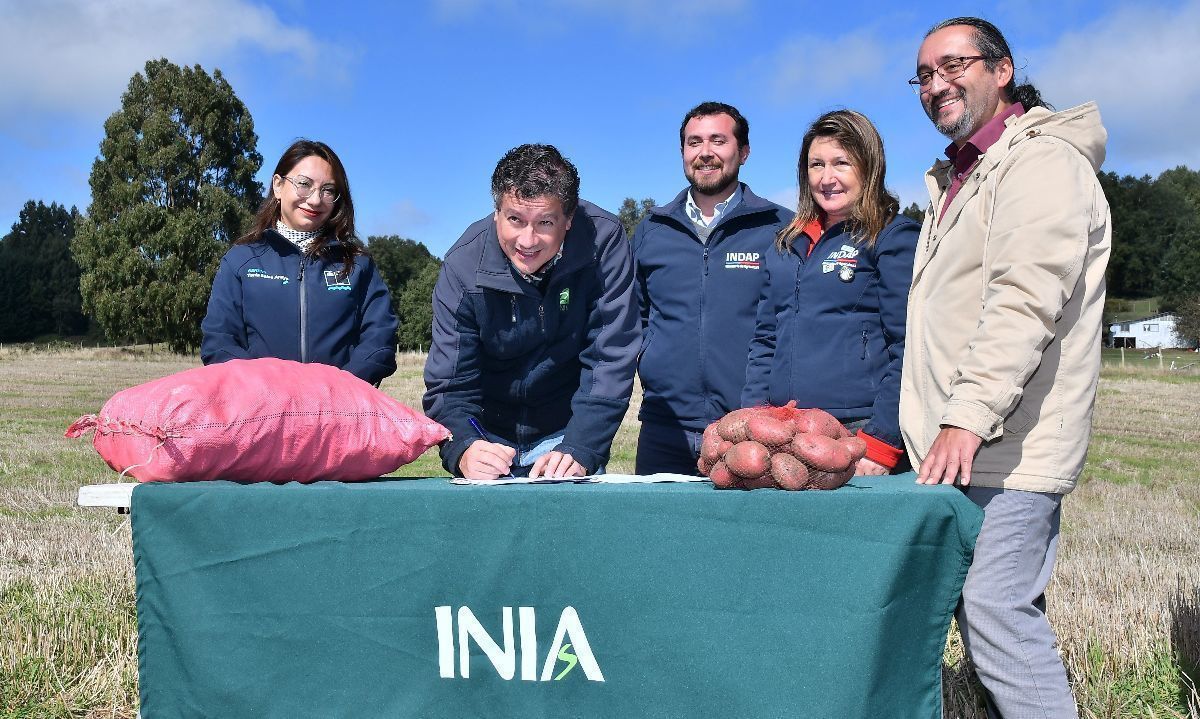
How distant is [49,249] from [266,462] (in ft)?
302

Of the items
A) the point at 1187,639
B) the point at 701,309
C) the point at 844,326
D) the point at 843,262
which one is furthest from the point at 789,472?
the point at 1187,639

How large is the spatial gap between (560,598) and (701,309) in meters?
2.10

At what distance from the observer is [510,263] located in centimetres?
353

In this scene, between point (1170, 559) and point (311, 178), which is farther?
point (1170, 559)

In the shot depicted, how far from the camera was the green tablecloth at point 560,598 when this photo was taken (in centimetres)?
245

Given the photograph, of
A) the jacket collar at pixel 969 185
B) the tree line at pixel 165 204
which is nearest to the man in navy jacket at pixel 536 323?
the jacket collar at pixel 969 185

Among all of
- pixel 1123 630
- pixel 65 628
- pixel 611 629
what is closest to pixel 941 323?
pixel 611 629

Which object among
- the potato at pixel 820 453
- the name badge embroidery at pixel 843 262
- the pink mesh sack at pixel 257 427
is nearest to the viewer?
the potato at pixel 820 453

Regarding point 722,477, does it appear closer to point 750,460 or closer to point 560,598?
point 750,460

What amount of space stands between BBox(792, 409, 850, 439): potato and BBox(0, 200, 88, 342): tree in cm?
8130

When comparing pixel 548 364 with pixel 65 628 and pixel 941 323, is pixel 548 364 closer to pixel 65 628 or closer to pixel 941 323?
pixel 941 323

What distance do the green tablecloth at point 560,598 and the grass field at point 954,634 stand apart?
1.53 metres

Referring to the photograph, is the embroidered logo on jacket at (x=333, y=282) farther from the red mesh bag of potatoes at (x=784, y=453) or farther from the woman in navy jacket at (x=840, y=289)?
the red mesh bag of potatoes at (x=784, y=453)

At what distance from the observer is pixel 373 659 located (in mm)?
2572
